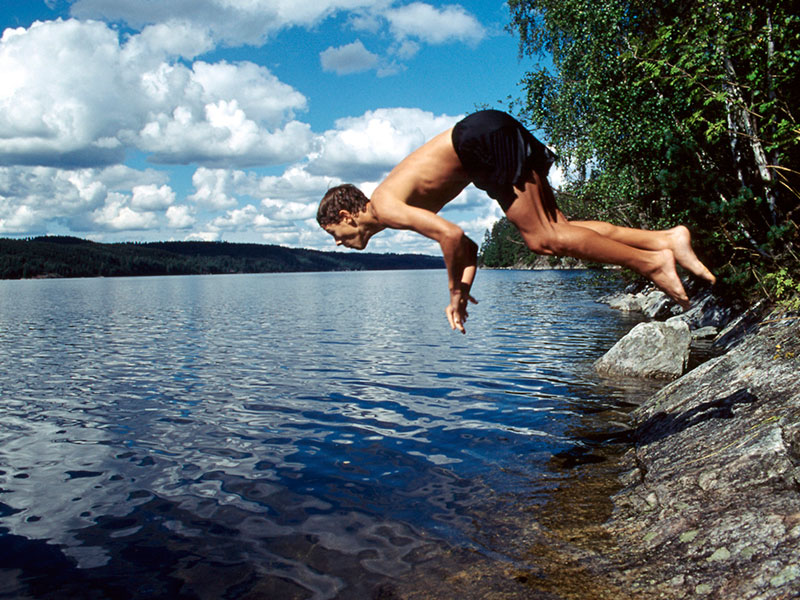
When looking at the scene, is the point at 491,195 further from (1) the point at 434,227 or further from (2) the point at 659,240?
(2) the point at 659,240

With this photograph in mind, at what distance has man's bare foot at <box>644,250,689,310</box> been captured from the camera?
18.1 feet

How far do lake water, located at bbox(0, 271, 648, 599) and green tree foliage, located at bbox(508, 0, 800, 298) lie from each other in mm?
4328

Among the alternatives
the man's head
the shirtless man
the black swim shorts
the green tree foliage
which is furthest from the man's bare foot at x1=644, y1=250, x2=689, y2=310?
the green tree foliage

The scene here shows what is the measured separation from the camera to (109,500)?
750cm

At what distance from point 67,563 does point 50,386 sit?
11157 mm

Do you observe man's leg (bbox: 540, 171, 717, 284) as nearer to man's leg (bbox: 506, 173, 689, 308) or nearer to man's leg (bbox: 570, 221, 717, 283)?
man's leg (bbox: 570, 221, 717, 283)

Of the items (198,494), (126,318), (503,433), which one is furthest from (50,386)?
(126,318)

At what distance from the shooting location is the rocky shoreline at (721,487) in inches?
175

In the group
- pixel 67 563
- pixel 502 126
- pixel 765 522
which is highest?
pixel 502 126

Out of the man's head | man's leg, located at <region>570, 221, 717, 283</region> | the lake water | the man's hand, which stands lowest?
the lake water

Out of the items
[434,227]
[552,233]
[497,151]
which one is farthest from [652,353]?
[434,227]

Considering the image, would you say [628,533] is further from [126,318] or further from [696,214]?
[126,318]

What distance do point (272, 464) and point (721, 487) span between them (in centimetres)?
589

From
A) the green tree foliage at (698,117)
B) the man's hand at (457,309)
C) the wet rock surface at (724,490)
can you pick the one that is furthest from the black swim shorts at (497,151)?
the green tree foliage at (698,117)
